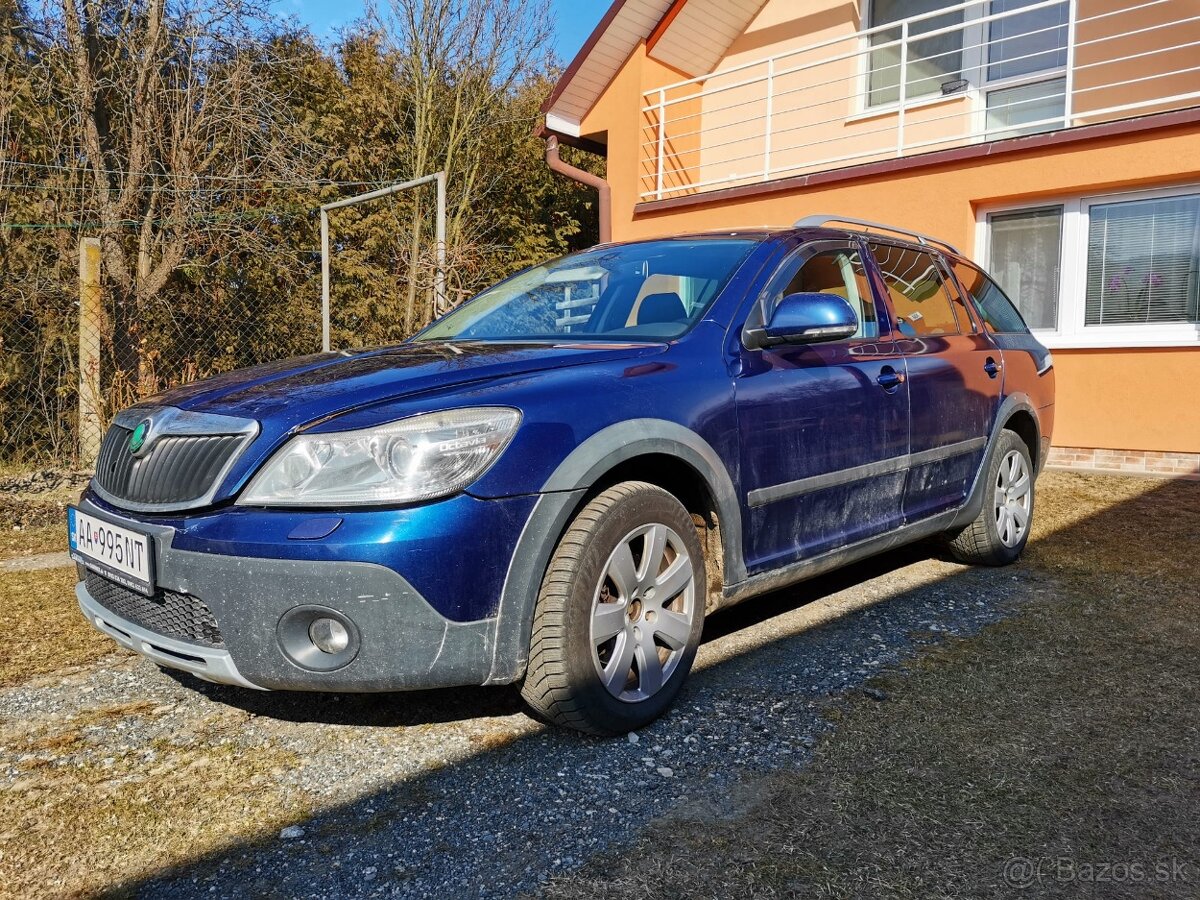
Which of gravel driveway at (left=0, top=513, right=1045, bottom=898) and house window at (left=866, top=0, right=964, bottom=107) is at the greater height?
house window at (left=866, top=0, right=964, bottom=107)

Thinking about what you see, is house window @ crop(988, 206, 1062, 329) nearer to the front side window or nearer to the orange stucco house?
the orange stucco house

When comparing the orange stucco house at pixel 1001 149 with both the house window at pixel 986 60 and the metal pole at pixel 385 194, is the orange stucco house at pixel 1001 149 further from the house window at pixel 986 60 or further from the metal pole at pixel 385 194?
the metal pole at pixel 385 194

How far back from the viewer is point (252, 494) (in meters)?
2.32

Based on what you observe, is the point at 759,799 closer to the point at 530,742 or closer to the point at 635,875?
the point at 635,875

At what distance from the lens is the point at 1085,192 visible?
25.7 feet

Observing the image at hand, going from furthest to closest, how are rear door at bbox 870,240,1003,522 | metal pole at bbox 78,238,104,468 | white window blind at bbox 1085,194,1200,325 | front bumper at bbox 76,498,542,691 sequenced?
1. white window blind at bbox 1085,194,1200,325
2. metal pole at bbox 78,238,104,468
3. rear door at bbox 870,240,1003,522
4. front bumper at bbox 76,498,542,691

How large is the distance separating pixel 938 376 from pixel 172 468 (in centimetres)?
313

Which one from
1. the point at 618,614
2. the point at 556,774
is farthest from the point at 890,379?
the point at 556,774

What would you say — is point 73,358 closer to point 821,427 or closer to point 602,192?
point 821,427

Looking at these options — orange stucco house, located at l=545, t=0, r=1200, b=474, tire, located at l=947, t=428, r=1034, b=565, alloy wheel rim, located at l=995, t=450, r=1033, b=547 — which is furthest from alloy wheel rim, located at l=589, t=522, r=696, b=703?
orange stucco house, located at l=545, t=0, r=1200, b=474

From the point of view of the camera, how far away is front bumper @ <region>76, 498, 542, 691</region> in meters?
2.23

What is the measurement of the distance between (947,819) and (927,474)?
2.01m

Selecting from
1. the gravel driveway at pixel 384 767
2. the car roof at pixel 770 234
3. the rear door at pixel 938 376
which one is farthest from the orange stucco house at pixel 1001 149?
the gravel driveway at pixel 384 767

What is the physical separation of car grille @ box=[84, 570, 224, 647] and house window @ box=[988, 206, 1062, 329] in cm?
Answer: 791
